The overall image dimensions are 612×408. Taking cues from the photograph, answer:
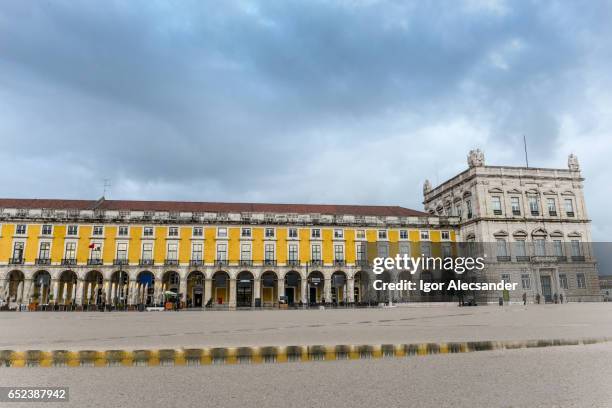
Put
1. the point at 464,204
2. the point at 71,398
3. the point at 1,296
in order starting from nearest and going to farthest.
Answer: the point at 71,398 < the point at 1,296 < the point at 464,204

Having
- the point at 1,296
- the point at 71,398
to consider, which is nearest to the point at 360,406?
the point at 71,398

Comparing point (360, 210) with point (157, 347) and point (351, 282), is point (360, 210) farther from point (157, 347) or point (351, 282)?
point (157, 347)

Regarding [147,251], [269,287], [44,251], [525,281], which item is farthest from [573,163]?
[44,251]

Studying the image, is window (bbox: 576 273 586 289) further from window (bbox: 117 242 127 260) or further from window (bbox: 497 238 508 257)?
window (bbox: 117 242 127 260)

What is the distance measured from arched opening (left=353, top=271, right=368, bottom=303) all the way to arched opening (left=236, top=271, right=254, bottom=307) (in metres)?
11.8

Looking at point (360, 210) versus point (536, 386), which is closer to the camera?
point (536, 386)

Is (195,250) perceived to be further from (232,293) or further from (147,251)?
(232,293)

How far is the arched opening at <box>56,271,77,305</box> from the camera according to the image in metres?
48.2

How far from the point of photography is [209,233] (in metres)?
51.0

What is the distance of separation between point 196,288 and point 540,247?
1534 inches

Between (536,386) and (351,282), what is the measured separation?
4770cm

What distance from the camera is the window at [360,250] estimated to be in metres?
53.2

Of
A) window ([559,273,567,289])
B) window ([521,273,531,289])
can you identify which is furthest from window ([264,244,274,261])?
window ([559,273,567,289])

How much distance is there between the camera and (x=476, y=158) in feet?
176
